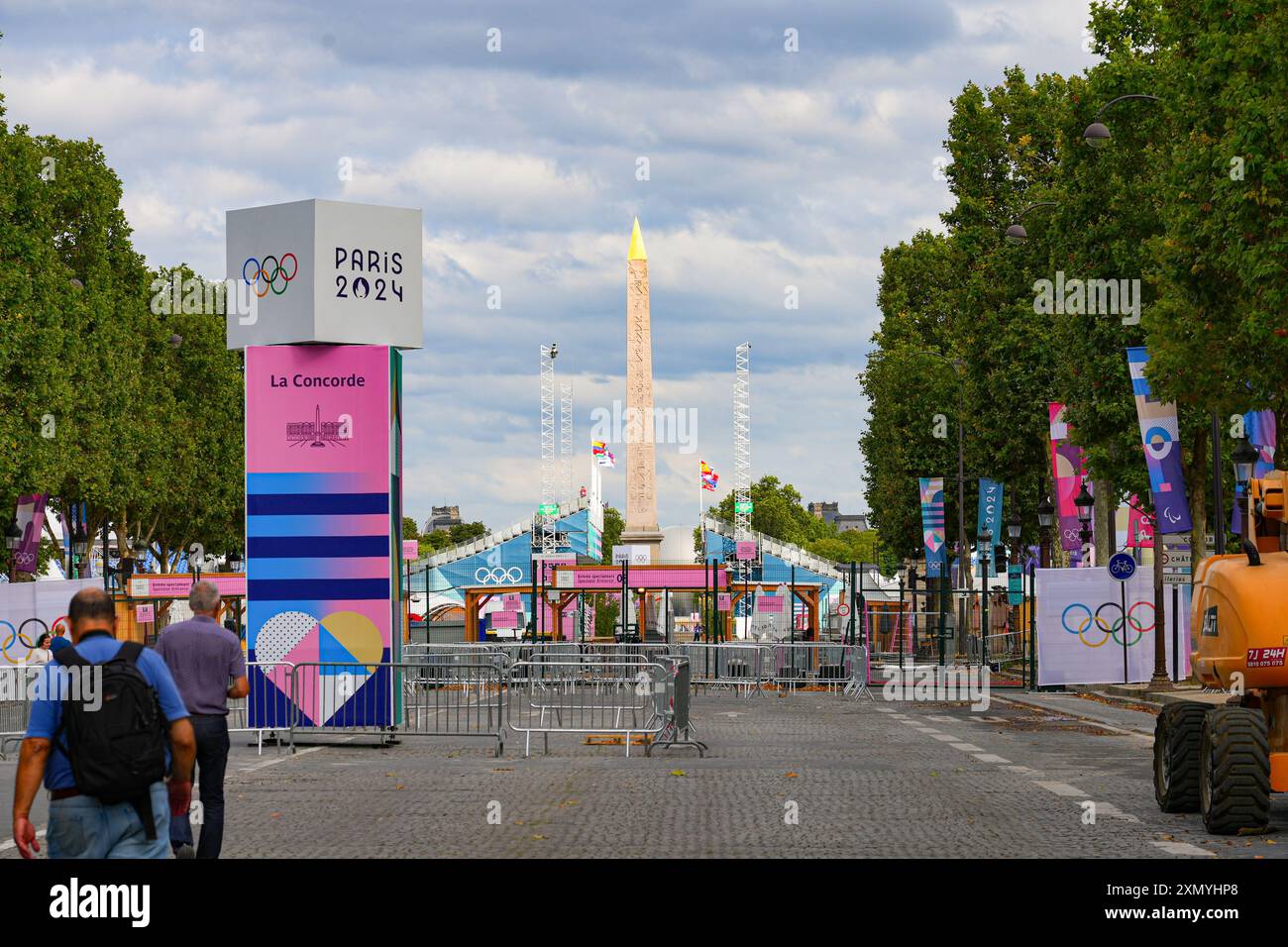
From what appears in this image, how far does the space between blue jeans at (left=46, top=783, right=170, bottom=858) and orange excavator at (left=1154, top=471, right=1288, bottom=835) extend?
26.7ft

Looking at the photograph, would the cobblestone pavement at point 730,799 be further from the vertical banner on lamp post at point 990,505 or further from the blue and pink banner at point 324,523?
the vertical banner on lamp post at point 990,505

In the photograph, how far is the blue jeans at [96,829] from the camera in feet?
24.1

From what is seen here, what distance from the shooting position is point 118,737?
7340mm

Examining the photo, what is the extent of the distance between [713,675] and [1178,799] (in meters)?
28.4

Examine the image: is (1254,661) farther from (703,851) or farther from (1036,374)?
(1036,374)

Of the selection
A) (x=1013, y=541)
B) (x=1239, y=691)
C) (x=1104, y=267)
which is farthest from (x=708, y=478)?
(x=1239, y=691)

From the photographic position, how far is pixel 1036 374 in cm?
4684

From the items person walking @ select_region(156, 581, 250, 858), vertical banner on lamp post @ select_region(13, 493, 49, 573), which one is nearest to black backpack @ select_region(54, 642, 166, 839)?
person walking @ select_region(156, 581, 250, 858)

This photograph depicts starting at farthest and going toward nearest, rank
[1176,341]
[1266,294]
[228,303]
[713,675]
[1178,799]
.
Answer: [713,675]
[1176,341]
[228,303]
[1266,294]
[1178,799]

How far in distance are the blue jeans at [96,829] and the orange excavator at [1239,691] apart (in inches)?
321

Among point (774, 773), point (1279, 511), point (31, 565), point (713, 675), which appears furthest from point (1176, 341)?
point (31, 565)

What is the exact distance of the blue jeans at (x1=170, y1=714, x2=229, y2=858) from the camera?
37.6 feet

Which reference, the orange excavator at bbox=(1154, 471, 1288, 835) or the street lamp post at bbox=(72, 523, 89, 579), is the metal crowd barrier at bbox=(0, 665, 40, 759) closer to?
the orange excavator at bbox=(1154, 471, 1288, 835)
